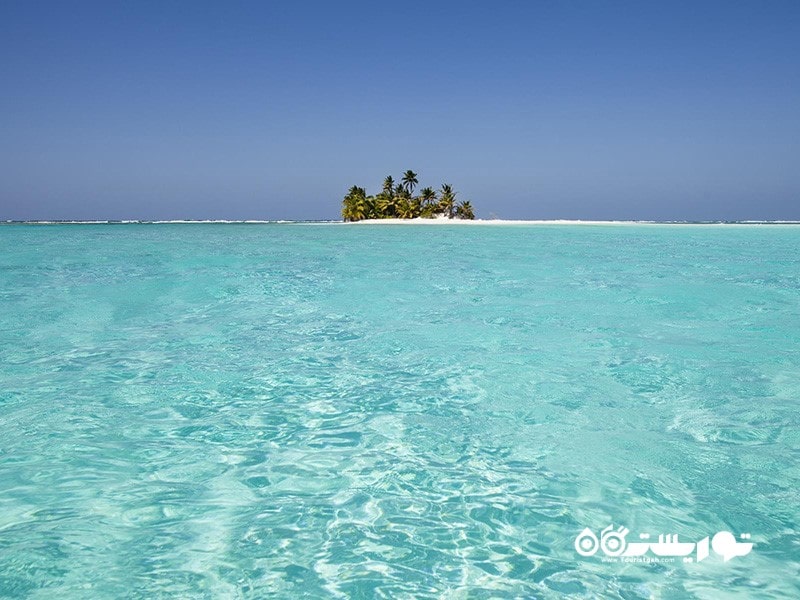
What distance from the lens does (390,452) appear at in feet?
12.0

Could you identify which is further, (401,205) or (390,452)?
(401,205)

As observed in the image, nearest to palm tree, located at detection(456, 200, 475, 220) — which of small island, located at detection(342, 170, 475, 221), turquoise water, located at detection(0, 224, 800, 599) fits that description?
small island, located at detection(342, 170, 475, 221)

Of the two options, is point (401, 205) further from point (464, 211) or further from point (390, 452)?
point (390, 452)

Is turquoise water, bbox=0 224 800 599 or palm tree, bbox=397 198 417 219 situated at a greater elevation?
palm tree, bbox=397 198 417 219

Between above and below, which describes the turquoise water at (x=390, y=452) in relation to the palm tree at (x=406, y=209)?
below

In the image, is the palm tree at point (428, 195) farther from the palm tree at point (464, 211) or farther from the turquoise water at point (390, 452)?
the turquoise water at point (390, 452)

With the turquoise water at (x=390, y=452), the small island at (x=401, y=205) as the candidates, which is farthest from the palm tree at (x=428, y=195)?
the turquoise water at (x=390, y=452)

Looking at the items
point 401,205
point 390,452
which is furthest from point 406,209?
point 390,452

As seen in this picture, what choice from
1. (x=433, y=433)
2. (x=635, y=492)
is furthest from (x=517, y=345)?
(x=635, y=492)

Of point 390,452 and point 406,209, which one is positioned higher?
point 406,209

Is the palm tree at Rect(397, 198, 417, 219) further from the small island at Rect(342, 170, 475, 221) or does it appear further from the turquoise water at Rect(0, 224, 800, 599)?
the turquoise water at Rect(0, 224, 800, 599)

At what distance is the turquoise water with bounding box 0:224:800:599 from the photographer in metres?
2.45

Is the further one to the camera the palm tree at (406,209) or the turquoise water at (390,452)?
the palm tree at (406,209)

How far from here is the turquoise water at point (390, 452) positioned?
2451 mm
